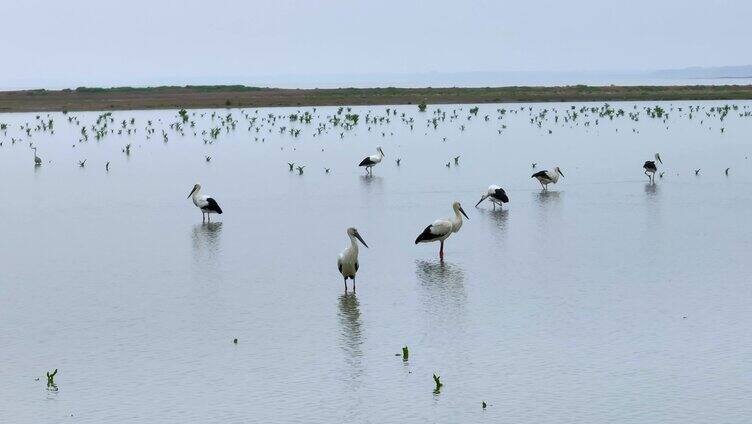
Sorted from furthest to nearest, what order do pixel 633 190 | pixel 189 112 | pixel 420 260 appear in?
1. pixel 189 112
2. pixel 633 190
3. pixel 420 260

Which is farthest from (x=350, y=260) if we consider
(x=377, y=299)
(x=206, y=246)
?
(x=206, y=246)

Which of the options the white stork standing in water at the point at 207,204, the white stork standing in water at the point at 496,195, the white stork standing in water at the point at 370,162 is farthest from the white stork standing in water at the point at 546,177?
the white stork standing in water at the point at 207,204

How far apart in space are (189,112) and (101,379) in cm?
6032

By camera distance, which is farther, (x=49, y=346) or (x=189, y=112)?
(x=189, y=112)

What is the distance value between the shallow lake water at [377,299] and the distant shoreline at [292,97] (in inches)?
1786

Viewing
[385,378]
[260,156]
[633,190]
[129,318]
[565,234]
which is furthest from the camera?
[260,156]

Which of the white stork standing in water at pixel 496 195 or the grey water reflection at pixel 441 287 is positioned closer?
the grey water reflection at pixel 441 287

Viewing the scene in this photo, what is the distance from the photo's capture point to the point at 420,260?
64.6 feet

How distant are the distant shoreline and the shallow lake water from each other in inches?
1786

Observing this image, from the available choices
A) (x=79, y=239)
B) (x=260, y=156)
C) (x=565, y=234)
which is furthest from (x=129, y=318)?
(x=260, y=156)

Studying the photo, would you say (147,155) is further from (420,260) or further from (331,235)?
(420,260)

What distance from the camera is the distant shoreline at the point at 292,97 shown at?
79.2 meters

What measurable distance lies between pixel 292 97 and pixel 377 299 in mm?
73769

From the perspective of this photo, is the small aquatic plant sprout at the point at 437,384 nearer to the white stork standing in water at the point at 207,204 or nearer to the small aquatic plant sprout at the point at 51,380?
the small aquatic plant sprout at the point at 51,380
